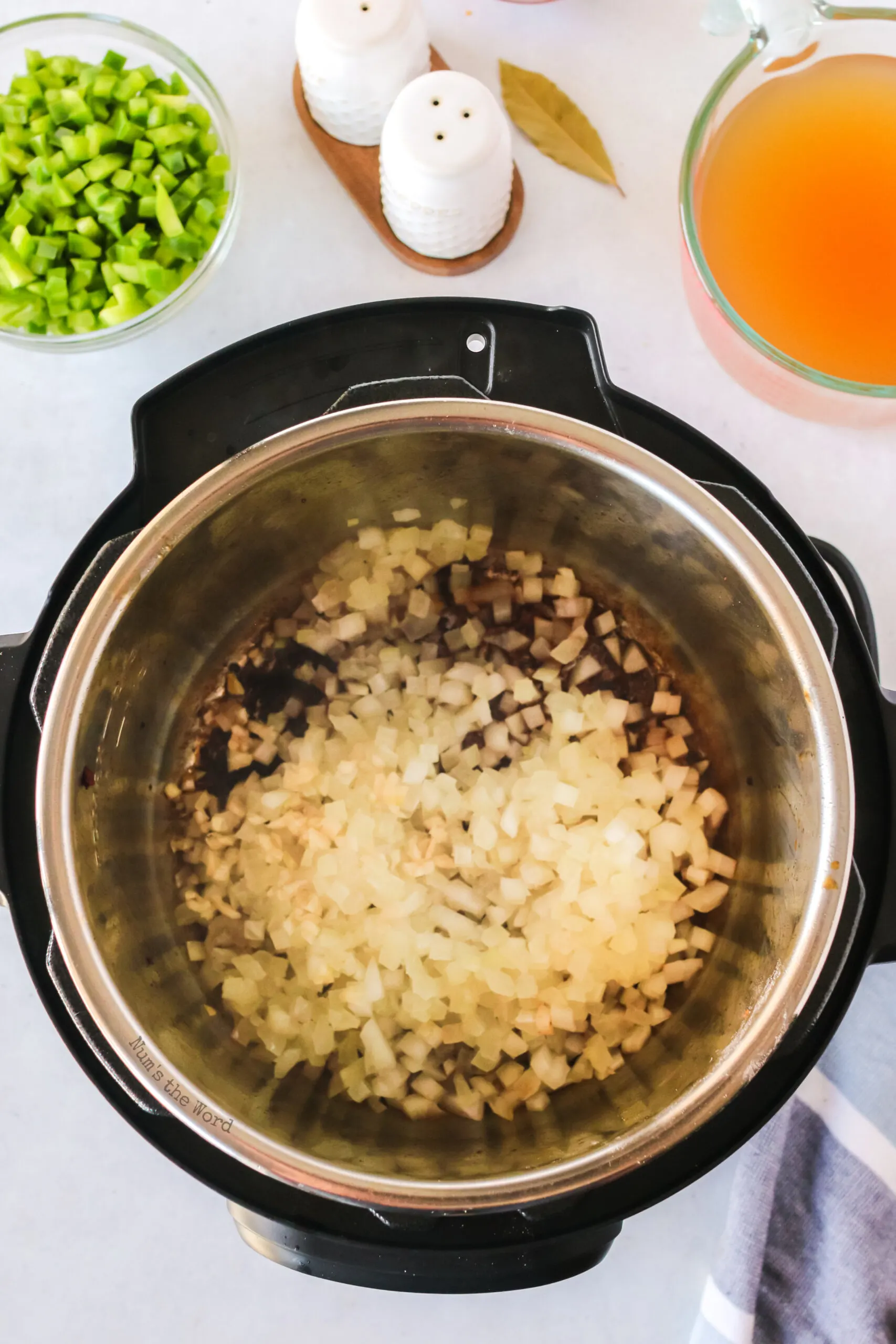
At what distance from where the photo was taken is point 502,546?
0.90m

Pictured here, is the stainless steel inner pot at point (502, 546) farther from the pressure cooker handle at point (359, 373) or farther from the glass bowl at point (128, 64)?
the glass bowl at point (128, 64)

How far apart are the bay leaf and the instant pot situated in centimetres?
21

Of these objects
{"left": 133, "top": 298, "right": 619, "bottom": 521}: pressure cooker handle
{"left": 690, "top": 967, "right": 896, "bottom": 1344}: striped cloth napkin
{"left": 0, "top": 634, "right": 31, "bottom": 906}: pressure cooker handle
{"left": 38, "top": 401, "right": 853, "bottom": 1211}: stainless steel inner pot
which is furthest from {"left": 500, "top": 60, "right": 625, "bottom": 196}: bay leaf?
{"left": 690, "top": 967, "right": 896, "bottom": 1344}: striped cloth napkin

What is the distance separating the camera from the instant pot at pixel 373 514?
0.65 metres

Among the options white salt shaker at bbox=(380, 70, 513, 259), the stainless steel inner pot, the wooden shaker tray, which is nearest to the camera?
the stainless steel inner pot

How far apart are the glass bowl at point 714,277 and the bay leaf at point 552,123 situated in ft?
0.36

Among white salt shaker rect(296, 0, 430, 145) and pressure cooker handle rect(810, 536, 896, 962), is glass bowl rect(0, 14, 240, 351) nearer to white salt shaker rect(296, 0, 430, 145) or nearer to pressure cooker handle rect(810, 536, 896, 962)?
white salt shaker rect(296, 0, 430, 145)

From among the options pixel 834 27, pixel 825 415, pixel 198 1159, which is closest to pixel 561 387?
pixel 825 415

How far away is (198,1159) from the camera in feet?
2.43

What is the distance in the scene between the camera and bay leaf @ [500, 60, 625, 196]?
2.88 ft

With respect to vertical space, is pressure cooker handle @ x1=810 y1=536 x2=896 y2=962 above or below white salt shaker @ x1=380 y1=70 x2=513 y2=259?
below

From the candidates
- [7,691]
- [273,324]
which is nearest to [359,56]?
[273,324]

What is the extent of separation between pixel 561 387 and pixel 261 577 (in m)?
0.31

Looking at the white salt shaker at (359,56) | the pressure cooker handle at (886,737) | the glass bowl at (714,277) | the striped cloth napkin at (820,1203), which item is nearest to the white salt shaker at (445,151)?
the white salt shaker at (359,56)
